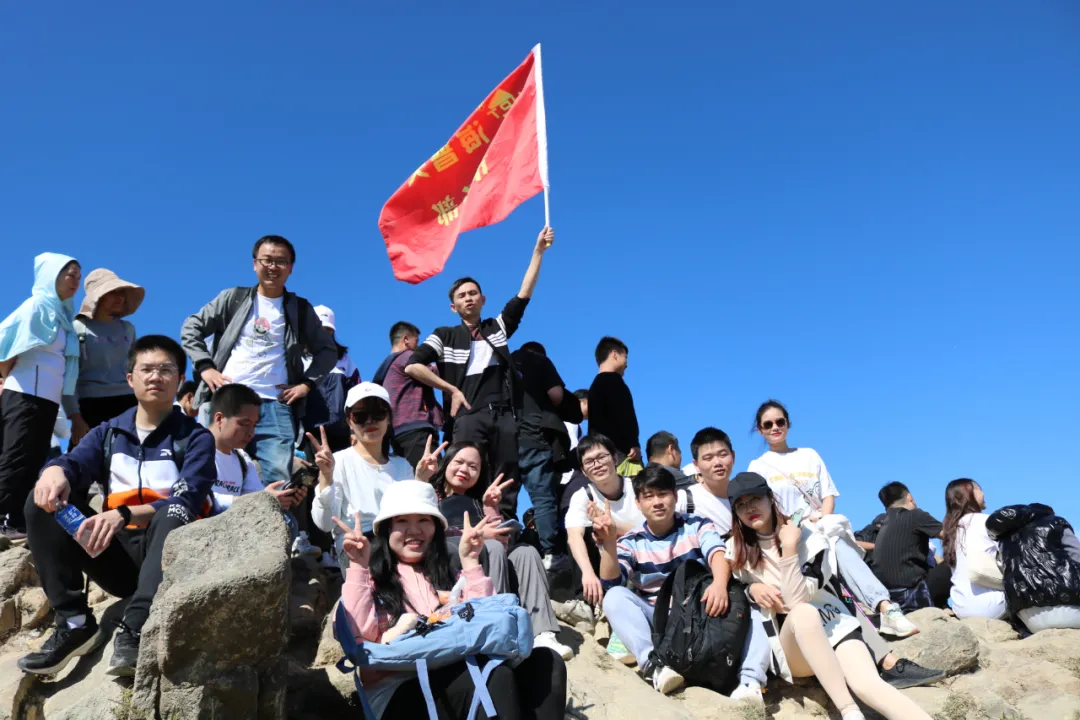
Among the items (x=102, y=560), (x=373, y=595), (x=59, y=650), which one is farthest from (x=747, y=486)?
(x=59, y=650)

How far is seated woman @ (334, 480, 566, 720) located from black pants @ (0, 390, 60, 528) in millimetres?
3730

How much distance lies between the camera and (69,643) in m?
4.83

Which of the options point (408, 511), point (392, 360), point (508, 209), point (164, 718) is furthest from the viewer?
point (508, 209)

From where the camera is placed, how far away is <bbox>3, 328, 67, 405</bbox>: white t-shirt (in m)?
6.63

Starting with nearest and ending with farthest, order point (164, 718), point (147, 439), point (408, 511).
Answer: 1. point (164, 718)
2. point (408, 511)
3. point (147, 439)

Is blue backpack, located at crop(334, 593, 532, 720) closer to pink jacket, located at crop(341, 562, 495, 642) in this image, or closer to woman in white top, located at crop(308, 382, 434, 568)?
pink jacket, located at crop(341, 562, 495, 642)

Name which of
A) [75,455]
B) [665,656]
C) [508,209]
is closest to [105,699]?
[75,455]

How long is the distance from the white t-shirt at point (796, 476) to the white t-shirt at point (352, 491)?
145 inches

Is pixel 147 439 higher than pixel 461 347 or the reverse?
the reverse

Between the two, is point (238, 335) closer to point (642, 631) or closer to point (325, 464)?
point (325, 464)

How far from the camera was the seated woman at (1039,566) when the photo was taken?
6.80 m

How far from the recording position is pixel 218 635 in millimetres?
3957

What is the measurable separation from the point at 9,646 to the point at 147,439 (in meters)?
2.45

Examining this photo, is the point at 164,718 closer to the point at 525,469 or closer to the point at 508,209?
the point at 525,469
